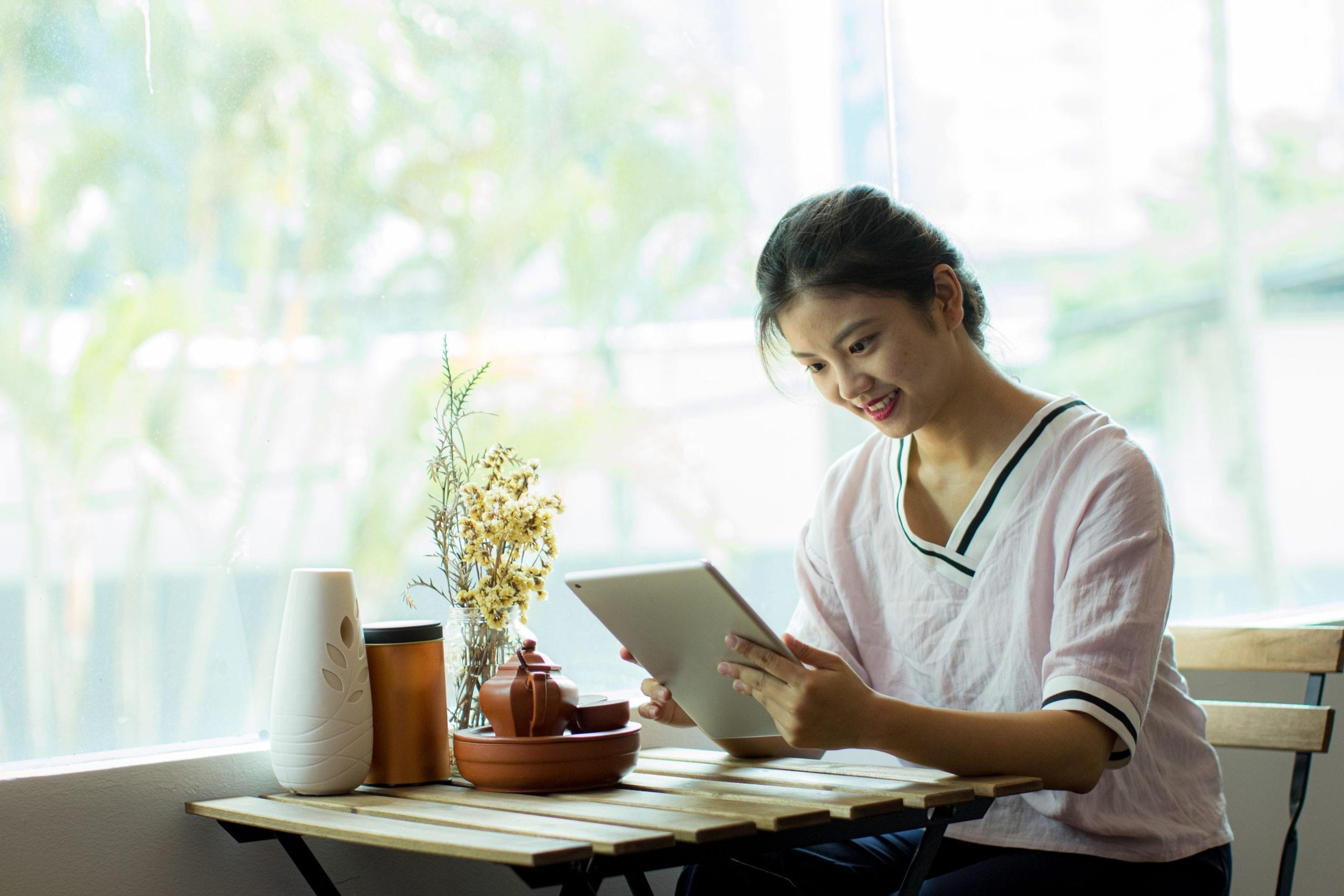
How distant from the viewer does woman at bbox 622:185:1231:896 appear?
1.32 m

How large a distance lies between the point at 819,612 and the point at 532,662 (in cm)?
51

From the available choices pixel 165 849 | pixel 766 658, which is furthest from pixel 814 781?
pixel 165 849

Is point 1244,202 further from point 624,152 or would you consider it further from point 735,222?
point 624,152

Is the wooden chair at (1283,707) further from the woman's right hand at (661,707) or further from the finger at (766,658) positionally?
the finger at (766,658)

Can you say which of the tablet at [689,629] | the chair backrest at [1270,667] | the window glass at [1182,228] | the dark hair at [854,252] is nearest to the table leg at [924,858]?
the tablet at [689,629]

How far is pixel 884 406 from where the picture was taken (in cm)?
160

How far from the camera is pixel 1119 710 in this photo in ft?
4.37

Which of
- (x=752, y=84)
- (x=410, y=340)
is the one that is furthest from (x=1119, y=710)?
(x=752, y=84)

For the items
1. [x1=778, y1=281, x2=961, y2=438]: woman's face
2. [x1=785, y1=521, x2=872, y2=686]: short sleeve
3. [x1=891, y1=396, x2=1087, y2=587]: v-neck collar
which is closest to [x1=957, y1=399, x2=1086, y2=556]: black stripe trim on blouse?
[x1=891, y1=396, x2=1087, y2=587]: v-neck collar

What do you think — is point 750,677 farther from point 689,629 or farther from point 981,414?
point 981,414

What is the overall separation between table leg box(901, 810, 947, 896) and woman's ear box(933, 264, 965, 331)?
644 mm

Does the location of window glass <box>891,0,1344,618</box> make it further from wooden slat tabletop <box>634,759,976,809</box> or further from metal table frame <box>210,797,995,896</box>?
metal table frame <box>210,797,995,896</box>

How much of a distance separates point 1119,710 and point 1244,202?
80.5 inches

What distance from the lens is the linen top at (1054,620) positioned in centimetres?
138
